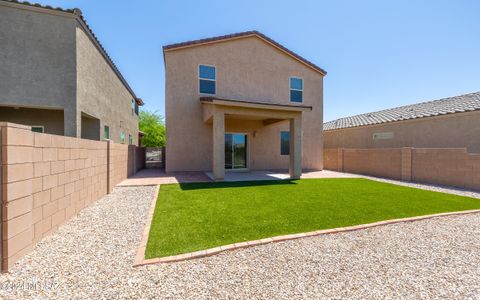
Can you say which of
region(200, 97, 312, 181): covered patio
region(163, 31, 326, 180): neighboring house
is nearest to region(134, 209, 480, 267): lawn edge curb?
region(200, 97, 312, 181): covered patio

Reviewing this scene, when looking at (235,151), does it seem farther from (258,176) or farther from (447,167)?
(447,167)

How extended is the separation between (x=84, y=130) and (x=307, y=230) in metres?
13.1

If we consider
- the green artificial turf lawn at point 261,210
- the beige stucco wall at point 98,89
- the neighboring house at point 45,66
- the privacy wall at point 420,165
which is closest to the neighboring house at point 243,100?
the privacy wall at point 420,165

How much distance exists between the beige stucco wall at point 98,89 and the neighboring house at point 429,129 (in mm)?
20916

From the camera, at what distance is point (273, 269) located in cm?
333

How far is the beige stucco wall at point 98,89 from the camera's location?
9772 mm

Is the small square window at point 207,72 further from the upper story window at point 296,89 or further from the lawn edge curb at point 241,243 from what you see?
the lawn edge curb at point 241,243

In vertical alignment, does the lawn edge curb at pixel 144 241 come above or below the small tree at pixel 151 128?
below

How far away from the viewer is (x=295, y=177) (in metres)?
12.3

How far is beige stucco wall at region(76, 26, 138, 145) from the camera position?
385 inches

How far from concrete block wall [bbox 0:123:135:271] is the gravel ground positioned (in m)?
0.37

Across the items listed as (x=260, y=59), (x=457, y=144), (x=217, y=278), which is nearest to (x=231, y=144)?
(x=260, y=59)

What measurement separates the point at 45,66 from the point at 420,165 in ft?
65.1

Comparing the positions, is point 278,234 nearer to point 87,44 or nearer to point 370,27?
point 87,44
